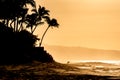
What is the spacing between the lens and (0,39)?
72.1m

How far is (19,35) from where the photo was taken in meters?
75.3

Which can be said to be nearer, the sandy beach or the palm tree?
the sandy beach

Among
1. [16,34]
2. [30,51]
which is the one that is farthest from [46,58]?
[16,34]

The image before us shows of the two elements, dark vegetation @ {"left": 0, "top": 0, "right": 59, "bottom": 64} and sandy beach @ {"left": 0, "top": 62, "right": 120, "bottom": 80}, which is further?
dark vegetation @ {"left": 0, "top": 0, "right": 59, "bottom": 64}

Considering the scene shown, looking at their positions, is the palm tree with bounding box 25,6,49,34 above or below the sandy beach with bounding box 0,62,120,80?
above

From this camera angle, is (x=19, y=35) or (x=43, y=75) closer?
(x=43, y=75)

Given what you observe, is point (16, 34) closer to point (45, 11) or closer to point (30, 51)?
point (30, 51)

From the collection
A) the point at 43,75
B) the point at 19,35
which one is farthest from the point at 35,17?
the point at 43,75

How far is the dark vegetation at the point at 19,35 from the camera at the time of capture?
2751 inches

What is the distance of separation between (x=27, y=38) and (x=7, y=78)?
113 feet

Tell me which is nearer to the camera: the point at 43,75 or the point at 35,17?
the point at 43,75

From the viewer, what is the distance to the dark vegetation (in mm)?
69875

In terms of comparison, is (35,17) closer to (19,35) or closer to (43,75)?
(19,35)

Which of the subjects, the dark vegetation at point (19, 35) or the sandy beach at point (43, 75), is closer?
the sandy beach at point (43, 75)
